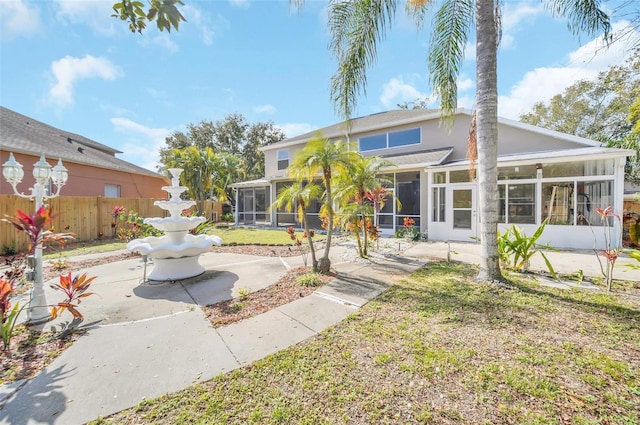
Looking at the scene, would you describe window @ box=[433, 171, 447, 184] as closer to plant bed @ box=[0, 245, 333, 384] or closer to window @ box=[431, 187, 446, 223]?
window @ box=[431, 187, 446, 223]

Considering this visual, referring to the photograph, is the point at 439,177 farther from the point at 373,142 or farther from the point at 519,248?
the point at 519,248

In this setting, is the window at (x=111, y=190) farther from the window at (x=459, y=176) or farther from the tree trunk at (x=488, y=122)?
the tree trunk at (x=488, y=122)

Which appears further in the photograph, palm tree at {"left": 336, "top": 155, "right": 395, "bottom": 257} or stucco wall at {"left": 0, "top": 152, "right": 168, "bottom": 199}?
stucco wall at {"left": 0, "top": 152, "right": 168, "bottom": 199}

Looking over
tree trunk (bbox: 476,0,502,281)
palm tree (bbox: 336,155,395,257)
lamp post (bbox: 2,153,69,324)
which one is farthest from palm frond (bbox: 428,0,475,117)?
lamp post (bbox: 2,153,69,324)

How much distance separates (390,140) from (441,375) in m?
14.7

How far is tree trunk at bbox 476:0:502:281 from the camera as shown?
5.40 meters

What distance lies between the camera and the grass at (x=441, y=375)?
2.22 meters

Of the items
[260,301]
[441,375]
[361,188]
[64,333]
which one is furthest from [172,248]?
[441,375]

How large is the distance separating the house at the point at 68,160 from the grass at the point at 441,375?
16.6 metres

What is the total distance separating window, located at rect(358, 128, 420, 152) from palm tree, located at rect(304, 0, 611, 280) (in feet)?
26.1

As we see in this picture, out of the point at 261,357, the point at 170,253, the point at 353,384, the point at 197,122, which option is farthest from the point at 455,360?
the point at 197,122

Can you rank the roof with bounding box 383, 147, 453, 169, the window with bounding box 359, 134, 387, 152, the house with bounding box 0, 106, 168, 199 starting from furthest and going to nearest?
the window with bounding box 359, 134, 387, 152
the house with bounding box 0, 106, 168, 199
the roof with bounding box 383, 147, 453, 169

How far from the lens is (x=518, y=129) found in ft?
39.4

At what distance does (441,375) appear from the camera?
2703 millimetres
